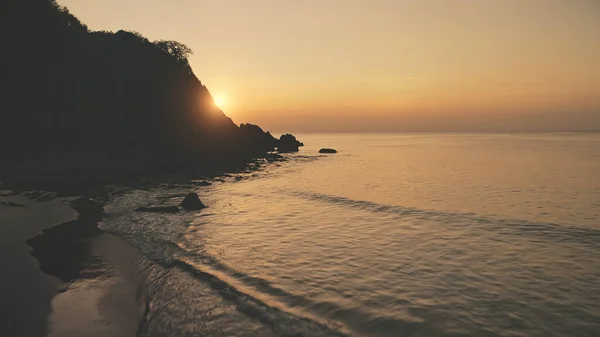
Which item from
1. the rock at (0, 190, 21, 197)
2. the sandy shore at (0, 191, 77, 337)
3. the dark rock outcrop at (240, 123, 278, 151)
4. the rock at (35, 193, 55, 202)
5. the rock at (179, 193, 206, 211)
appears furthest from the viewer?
the dark rock outcrop at (240, 123, 278, 151)

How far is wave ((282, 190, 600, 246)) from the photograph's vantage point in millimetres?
16531

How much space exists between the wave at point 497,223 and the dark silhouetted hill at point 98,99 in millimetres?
30125

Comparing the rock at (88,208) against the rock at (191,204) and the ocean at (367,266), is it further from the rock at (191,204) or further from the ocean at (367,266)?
the rock at (191,204)

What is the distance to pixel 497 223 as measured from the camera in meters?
19.3

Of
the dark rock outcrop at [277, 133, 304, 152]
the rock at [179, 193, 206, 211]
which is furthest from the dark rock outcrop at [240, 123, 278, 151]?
the rock at [179, 193, 206, 211]

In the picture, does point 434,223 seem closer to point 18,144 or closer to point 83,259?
point 83,259

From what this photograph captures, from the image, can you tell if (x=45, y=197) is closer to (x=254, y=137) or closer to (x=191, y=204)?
(x=191, y=204)

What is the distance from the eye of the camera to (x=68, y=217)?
58.9ft

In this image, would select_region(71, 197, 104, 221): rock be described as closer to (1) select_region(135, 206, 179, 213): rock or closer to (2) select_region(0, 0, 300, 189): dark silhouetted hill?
(1) select_region(135, 206, 179, 213): rock

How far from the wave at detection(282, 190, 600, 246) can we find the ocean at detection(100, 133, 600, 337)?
0.27 feet

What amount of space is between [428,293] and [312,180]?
30.3 metres

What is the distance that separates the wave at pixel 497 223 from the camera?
651 inches

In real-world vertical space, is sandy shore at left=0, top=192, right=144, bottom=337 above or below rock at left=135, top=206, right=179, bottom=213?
above

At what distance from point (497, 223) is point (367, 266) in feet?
36.5
